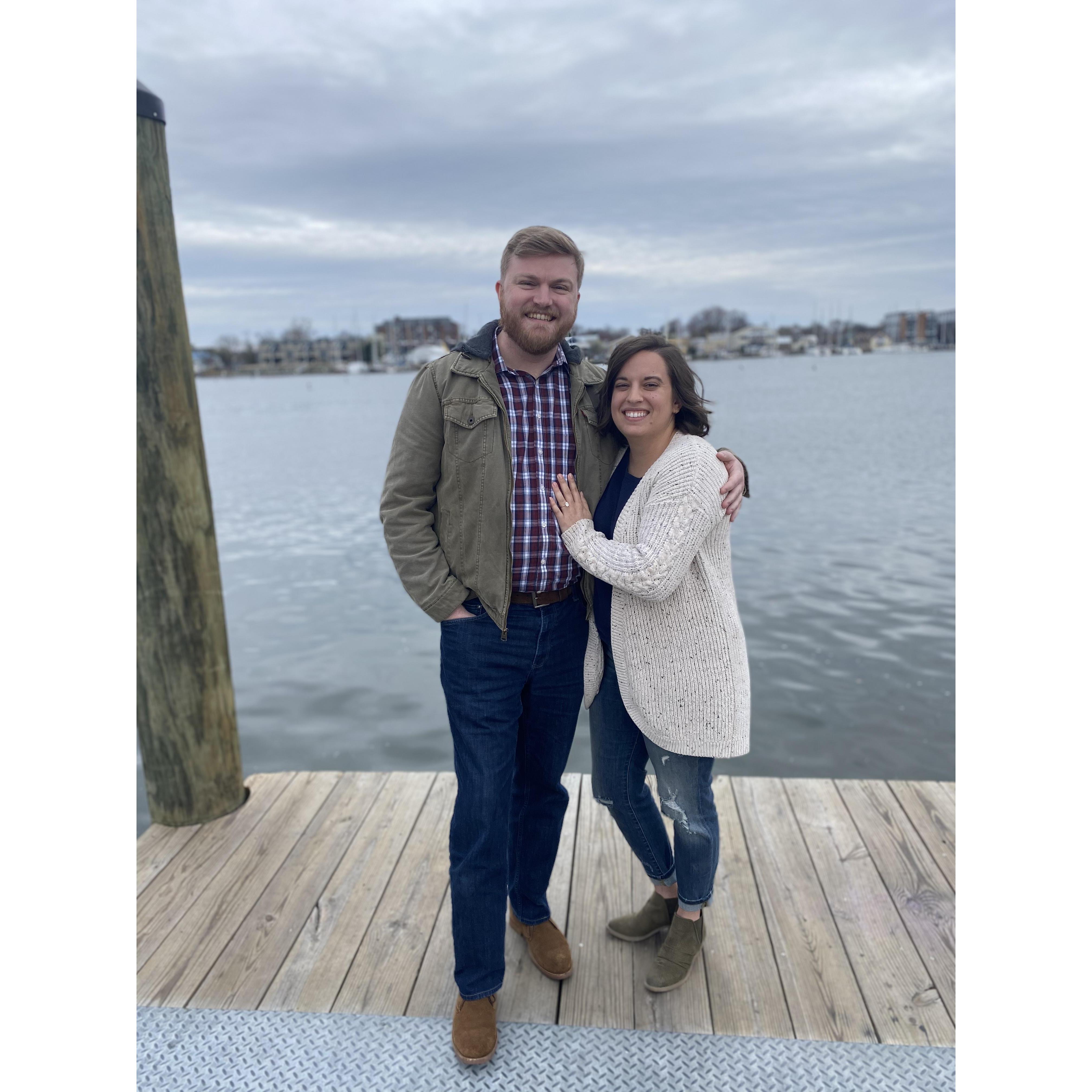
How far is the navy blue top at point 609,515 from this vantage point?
6.97 feet

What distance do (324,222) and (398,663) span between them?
99.0 metres

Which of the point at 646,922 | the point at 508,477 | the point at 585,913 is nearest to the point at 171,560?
the point at 508,477

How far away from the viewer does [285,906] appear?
2.64 m

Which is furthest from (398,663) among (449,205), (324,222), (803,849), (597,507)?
(324,222)

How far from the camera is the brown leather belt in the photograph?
2.09 meters

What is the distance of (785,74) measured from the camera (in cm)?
6144

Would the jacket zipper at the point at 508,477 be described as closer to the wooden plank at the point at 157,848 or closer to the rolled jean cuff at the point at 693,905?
the rolled jean cuff at the point at 693,905

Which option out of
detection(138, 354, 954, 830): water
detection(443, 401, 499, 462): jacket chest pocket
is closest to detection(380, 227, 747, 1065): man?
detection(443, 401, 499, 462): jacket chest pocket

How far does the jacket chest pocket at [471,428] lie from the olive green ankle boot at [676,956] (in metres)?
1.42

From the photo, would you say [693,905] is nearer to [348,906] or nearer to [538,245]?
[348,906]

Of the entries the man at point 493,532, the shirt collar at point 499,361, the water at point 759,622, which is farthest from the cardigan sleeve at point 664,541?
the water at point 759,622

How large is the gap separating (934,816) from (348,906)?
2.22m

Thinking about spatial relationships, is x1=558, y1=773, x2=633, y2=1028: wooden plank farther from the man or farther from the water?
the water

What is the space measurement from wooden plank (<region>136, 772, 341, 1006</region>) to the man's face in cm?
202
